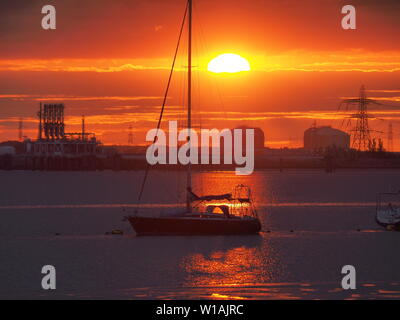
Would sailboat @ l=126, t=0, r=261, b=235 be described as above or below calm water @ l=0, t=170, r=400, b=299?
above

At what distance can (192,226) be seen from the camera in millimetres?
54844

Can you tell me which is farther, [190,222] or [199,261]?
[190,222]

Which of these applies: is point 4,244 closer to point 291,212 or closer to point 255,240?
point 255,240

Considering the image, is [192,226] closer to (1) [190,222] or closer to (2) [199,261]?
(1) [190,222]

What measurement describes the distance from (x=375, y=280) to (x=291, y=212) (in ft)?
172

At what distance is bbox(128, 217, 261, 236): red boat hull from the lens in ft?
181

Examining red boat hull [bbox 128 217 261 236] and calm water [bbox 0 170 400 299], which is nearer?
calm water [bbox 0 170 400 299]

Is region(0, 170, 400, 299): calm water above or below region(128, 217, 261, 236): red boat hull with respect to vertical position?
below

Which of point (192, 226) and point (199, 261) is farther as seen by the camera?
point (192, 226)

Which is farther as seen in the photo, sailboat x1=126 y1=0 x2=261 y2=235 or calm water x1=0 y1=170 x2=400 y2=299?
sailboat x1=126 y1=0 x2=261 y2=235

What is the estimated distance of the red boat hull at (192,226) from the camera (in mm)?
55094

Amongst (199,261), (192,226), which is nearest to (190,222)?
(192,226)

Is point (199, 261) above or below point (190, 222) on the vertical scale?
below
